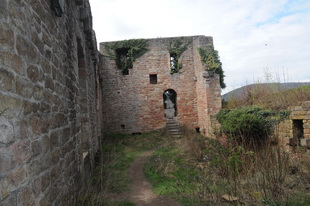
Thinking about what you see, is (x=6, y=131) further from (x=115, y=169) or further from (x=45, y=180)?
(x=115, y=169)

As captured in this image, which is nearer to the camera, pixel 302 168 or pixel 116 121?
pixel 302 168

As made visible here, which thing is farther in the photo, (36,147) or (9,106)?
(36,147)

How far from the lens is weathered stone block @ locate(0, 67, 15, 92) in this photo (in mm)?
1366

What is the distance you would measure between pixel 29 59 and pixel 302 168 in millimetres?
5652

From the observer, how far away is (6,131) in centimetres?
139

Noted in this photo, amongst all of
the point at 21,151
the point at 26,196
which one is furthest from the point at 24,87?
the point at 26,196

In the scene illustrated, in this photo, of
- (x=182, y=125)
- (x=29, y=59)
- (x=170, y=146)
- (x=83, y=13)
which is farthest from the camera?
(x=182, y=125)

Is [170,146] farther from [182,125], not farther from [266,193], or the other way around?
[266,193]

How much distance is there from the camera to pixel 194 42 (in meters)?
13.2

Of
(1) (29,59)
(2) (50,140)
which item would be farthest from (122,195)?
(1) (29,59)

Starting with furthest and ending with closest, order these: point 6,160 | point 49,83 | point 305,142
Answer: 1. point 305,142
2. point 49,83
3. point 6,160

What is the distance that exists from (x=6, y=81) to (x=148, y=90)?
12.0m

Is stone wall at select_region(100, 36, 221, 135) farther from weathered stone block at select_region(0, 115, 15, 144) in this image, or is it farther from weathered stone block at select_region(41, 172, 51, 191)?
weathered stone block at select_region(0, 115, 15, 144)

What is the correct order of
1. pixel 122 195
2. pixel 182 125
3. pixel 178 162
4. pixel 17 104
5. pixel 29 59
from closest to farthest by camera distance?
pixel 17 104, pixel 29 59, pixel 122 195, pixel 178 162, pixel 182 125
